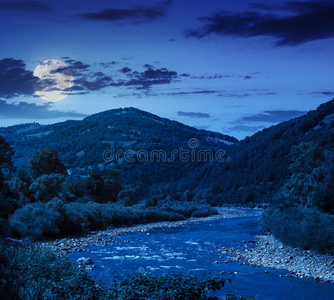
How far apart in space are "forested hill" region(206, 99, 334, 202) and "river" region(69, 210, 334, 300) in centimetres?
6285

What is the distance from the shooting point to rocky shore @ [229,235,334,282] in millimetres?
21016

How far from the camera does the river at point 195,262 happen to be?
18547mm

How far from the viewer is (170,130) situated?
194 m

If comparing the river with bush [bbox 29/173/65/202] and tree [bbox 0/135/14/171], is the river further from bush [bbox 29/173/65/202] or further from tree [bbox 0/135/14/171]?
bush [bbox 29/173/65/202]

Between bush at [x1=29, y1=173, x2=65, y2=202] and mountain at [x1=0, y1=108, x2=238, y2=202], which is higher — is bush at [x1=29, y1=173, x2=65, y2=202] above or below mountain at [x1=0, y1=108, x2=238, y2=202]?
below

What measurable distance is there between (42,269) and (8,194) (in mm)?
33090

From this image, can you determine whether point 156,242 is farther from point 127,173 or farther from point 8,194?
point 127,173

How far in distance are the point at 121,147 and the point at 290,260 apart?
13024 centimetres

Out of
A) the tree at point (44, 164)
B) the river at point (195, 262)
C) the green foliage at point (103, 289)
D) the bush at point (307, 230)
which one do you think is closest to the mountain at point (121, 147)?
the tree at point (44, 164)

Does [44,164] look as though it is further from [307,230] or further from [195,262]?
[307,230]

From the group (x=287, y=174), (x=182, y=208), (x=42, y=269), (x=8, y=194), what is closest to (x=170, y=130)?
(x=287, y=174)

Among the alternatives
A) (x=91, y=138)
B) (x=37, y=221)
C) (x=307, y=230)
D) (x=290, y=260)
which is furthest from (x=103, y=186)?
(x=91, y=138)

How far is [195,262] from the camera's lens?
25375 mm

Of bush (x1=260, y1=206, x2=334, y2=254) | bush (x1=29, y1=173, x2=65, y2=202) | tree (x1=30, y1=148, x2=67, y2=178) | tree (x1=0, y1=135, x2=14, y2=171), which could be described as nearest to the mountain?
tree (x1=30, y1=148, x2=67, y2=178)
